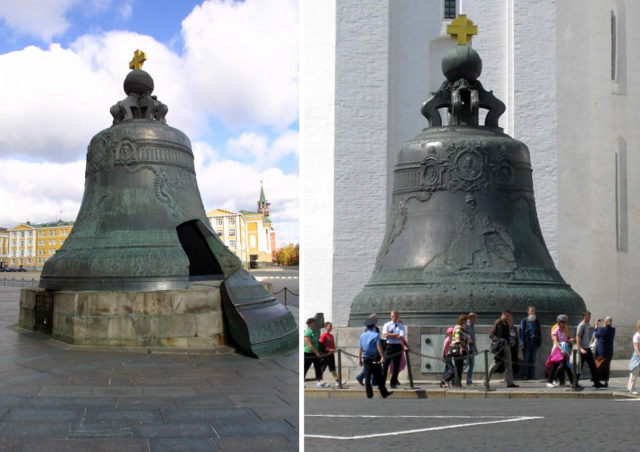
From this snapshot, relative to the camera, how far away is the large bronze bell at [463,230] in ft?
29.1

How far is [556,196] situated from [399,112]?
4.00m

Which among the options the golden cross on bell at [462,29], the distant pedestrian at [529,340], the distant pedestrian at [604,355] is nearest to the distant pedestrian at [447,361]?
the distant pedestrian at [529,340]

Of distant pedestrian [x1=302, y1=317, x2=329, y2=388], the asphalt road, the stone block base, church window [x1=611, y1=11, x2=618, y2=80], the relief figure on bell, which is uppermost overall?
church window [x1=611, y1=11, x2=618, y2=80]

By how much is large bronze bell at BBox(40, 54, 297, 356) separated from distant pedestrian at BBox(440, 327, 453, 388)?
1.70 metres

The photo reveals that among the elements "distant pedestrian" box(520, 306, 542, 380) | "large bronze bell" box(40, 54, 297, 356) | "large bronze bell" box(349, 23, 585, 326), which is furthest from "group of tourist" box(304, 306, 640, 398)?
"large bronze bell" box(40, 54, 297, 356)

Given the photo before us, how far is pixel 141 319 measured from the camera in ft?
27.6

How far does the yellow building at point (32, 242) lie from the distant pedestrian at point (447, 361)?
2773 inches

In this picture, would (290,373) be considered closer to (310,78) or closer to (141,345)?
(141,345)

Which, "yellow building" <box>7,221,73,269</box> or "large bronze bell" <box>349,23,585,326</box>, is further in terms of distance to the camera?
"yellow building" <box>7,221,73,269</box>

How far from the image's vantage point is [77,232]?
9906 millimetres

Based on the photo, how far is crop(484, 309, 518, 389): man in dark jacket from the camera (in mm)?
8398

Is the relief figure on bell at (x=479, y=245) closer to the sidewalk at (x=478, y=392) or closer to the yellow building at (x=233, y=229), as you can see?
the sidewalk at (x=478, y=392)

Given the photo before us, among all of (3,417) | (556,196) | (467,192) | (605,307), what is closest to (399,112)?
(556,196)

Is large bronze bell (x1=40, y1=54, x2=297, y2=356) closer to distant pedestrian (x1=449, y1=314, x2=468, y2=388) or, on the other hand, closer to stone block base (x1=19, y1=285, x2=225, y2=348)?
stone block base (x1=19, y1=285, x2=225, y2=348)
